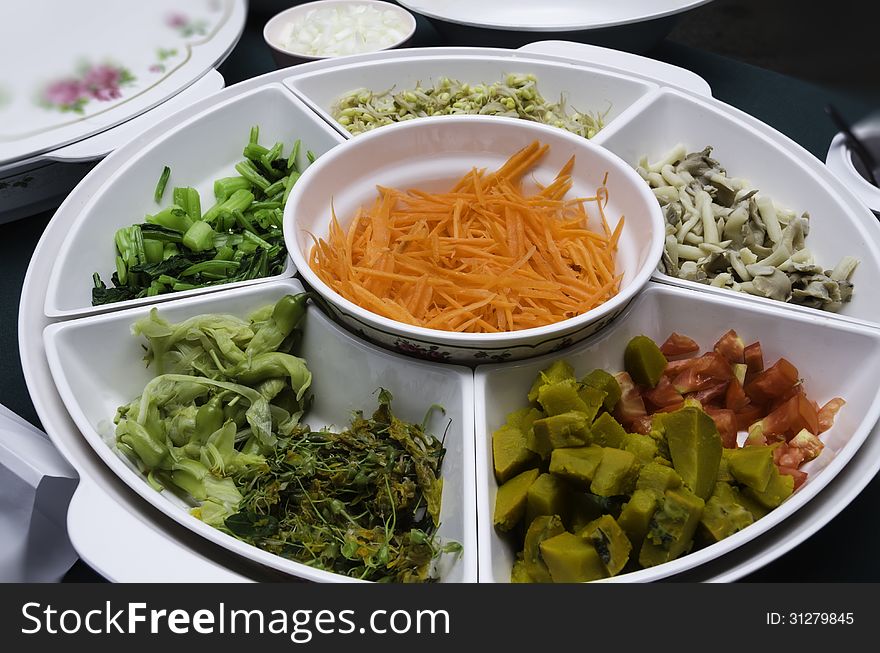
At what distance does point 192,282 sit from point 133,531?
2.36 feet

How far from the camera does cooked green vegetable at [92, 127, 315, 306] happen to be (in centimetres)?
181

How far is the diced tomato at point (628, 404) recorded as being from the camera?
1555mm

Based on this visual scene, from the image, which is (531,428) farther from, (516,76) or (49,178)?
(49,178)

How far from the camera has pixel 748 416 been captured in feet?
5.31

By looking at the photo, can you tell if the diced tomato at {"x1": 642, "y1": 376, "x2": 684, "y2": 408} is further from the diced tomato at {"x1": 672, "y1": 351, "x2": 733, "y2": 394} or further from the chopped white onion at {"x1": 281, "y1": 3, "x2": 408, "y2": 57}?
the chopped white onion at {"x1": 281, "y1": 3, "x2": 408, "y2": 57}

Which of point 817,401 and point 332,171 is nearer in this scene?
point 817,401

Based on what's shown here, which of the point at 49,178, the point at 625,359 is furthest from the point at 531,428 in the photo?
the point at 49,178

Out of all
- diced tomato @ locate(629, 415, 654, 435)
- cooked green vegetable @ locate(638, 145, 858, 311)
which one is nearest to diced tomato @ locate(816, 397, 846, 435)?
cooked green vegetable @ locate(638, 145, 858, 311)

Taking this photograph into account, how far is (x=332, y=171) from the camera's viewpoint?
1.87 m

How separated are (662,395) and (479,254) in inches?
20.7

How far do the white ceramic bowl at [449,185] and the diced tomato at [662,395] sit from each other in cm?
19

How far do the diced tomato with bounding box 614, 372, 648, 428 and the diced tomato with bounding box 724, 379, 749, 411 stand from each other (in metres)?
0.18

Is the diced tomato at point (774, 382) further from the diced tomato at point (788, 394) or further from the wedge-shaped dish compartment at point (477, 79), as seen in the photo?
the wedge-shaped dish compartment at point (477, 79)


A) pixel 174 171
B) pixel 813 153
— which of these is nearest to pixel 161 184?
pixel 174 171
